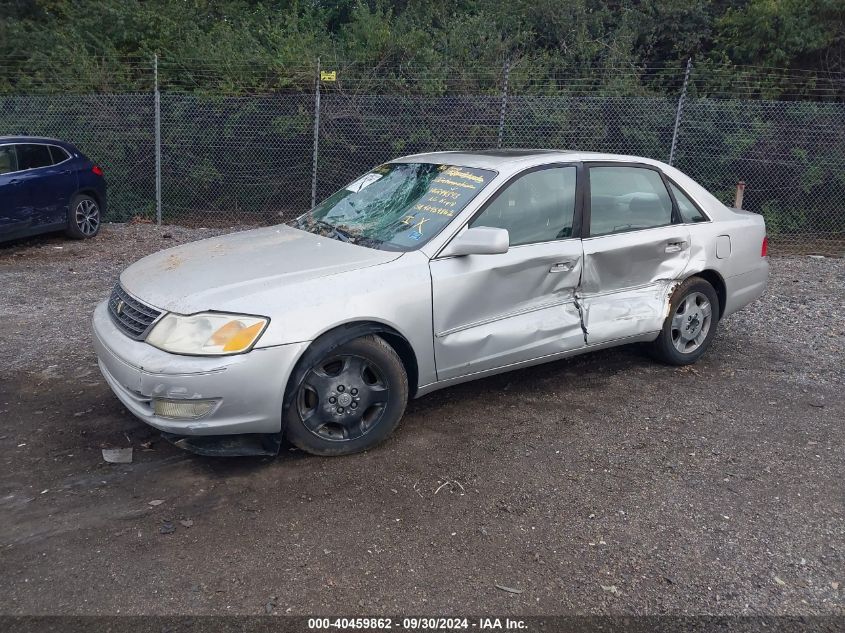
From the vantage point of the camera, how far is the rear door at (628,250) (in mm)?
4879

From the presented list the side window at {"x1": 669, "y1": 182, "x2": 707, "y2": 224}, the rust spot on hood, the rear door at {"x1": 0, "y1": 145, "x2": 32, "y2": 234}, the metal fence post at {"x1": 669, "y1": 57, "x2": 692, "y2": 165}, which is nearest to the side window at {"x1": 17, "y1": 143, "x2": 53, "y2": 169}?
the rear door at {"x1": 0, "y1": 145, "x2": 32, "y2": 234}

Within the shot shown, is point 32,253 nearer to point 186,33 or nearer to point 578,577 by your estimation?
point 186,33

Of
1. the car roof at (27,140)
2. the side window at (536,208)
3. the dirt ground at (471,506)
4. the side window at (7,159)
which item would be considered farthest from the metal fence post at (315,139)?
the side window at (536,208)

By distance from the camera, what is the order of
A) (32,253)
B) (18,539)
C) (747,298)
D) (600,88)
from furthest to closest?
(600,88) → (32,253) → (747,298) → (18,539)

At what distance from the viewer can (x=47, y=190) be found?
9695 mm

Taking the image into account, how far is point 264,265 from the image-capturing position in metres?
4.12

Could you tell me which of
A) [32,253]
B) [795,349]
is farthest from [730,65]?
[32,253]

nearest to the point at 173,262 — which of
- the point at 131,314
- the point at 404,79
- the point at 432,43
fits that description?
the point at 131,314

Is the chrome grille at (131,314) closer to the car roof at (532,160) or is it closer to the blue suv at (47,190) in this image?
the car roof at (532,160)

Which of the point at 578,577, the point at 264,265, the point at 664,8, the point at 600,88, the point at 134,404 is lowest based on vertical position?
the point at 578,577

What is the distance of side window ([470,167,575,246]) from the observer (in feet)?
14.9

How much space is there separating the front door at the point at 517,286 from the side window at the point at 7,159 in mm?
7389

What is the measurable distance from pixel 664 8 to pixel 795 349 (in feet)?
34.4

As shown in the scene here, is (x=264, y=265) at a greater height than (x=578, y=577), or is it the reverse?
(x=264, y=265)
